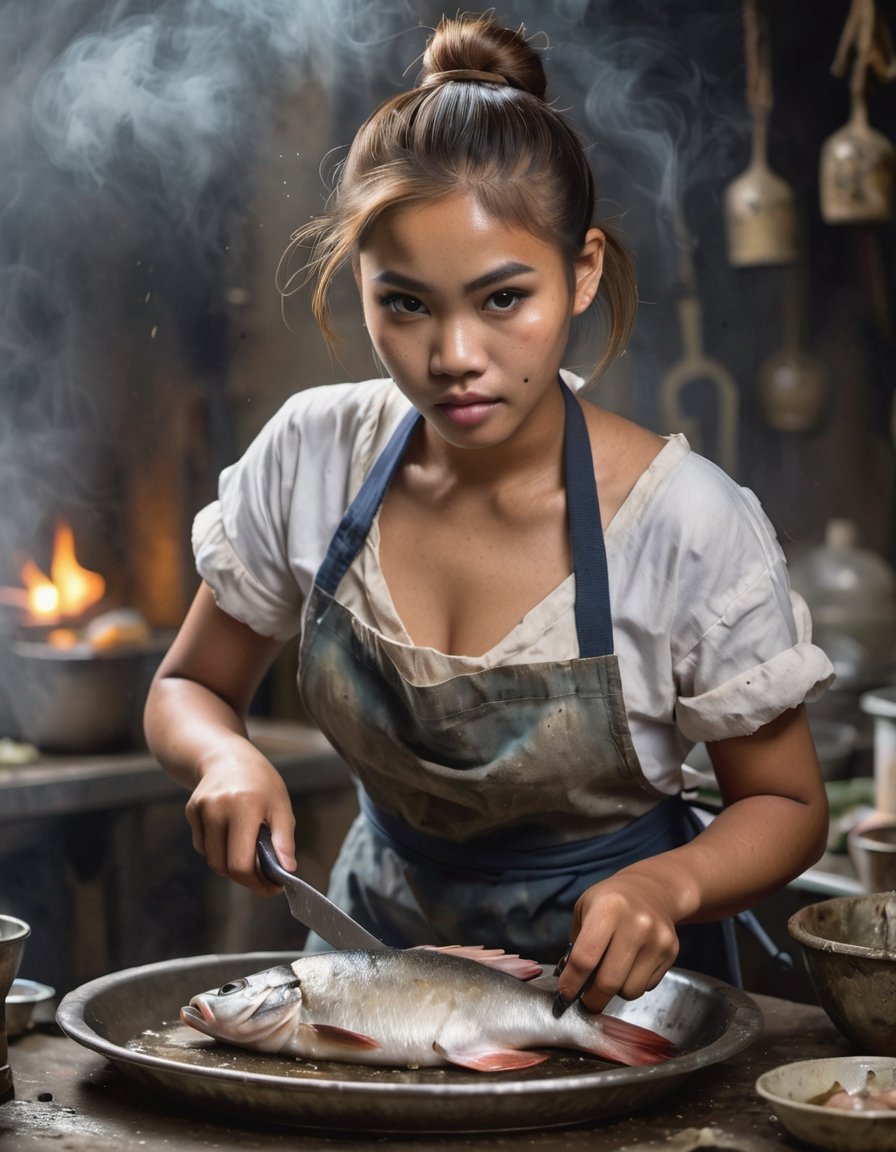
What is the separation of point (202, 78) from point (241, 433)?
2.58 ft

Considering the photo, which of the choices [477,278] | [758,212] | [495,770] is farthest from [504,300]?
[758,212]

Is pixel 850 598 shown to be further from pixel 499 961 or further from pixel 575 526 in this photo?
pixel 499 961

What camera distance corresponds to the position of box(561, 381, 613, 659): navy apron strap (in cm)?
188

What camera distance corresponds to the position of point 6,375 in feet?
10.1

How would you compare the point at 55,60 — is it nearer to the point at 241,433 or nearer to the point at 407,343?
the point at 241,433

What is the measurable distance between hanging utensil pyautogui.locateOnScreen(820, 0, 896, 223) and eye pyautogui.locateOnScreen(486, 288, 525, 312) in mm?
2137

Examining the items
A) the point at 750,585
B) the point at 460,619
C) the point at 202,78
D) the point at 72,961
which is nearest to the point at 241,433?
the point at 202,78

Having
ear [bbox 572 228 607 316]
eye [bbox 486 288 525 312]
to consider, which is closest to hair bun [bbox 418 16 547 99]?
ear [bbox 572 228 607 316]

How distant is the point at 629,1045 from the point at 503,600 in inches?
22.6

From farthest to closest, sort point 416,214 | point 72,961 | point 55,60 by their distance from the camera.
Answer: point 72,961
point 55,60
point 416,214

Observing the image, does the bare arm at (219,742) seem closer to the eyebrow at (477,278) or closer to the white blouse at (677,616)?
the white blouse at (677,616)

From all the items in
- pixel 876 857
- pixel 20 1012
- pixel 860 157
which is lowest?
pixel 876 857

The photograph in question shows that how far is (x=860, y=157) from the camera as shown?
365 centimetres

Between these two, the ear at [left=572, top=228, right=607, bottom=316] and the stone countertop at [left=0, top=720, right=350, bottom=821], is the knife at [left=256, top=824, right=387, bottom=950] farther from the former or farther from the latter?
the stone countertop at [left=0, top=720, right=350, bottom=821]
